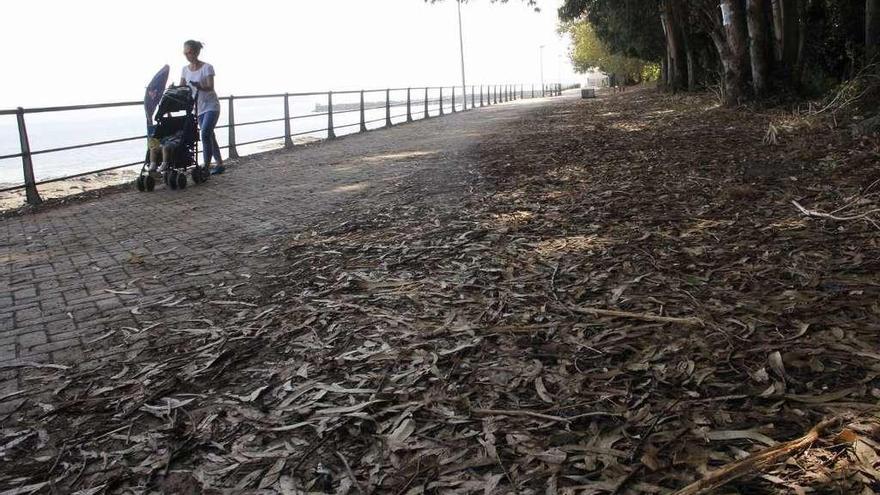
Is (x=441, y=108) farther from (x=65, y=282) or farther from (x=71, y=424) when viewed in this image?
(x=71, y=424)

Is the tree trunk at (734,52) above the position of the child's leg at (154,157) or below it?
above

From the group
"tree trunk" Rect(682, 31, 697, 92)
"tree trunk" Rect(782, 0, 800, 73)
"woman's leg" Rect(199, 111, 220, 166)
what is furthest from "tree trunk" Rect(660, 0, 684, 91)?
"woman's leg" Rect(199, 111, 220, 166)

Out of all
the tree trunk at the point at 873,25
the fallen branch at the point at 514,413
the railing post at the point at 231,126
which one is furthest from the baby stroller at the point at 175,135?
the tree trunk at the point at 873,25

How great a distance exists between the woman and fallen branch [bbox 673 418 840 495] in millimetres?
8111

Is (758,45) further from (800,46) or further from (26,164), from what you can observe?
(26,164)

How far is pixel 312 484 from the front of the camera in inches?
80.5

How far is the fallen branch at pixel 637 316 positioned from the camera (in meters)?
2.95

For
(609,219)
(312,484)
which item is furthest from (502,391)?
(609,219)

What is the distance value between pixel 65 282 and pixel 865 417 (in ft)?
15.1

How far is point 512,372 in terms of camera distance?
2664mm

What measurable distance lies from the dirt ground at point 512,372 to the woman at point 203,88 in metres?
4.61

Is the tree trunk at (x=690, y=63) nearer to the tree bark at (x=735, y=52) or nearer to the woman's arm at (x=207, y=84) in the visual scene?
the tree bark at (x=735, y=52)

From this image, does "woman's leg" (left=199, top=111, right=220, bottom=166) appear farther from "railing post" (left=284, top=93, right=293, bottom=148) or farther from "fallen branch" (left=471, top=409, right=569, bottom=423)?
"fallen branch" (left=471, top=409, right=569, bottom=423)

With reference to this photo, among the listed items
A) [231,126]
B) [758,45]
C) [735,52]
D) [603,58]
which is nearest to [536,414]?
[231,126]
